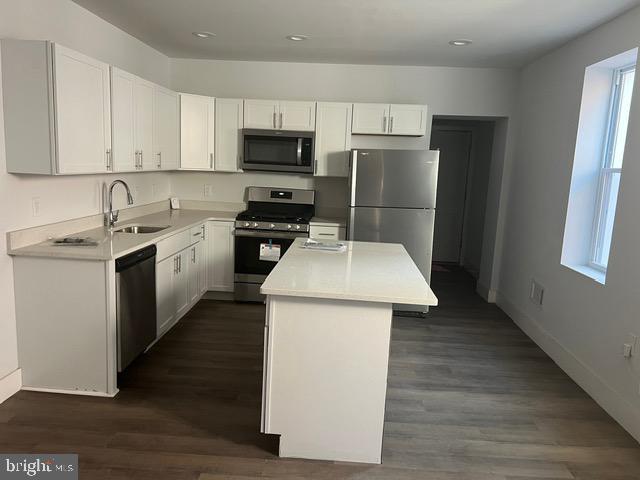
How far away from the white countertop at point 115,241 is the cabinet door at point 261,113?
1.03 m

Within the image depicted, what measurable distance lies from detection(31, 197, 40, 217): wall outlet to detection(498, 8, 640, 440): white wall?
12.0 ft

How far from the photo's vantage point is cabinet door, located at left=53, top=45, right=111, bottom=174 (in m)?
2.74

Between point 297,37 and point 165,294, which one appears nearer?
point 165,294

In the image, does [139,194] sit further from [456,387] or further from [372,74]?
[456,387]

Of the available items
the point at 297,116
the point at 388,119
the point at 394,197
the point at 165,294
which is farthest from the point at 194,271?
the point at 388,119

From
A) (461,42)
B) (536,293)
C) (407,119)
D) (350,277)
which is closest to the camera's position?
(350,277)

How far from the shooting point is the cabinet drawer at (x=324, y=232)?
483cm

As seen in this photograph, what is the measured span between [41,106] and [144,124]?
1.24 metres

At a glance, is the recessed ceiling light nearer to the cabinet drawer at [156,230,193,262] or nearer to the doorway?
the cabinet drawer at [156,230,193,262]

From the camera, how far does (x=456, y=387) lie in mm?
3250

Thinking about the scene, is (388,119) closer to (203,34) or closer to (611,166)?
(203,34)

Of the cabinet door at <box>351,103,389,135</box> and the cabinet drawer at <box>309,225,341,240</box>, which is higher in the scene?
the cabinet door at <box>351,103,389,135</box>

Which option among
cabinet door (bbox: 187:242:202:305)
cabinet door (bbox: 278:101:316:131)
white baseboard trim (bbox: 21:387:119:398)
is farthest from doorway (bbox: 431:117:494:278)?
white baseboard trim (bbox: 21:387:119:398)

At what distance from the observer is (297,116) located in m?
4.91
